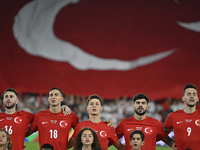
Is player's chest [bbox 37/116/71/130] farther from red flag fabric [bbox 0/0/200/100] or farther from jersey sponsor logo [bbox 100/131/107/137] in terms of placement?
red flag fabric [bbox 0/0/200/100]

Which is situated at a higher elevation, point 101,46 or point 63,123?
point 101,46

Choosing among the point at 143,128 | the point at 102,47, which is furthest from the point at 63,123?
the point at 102,47

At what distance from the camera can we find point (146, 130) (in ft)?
15.1

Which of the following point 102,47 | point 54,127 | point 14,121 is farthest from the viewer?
point 102,47

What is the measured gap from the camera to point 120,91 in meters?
11.5

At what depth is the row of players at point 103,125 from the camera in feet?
15.0

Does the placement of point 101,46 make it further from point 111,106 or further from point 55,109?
point 55,109

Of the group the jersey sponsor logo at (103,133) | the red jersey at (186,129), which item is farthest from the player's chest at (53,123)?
the red jersey at (186,129)

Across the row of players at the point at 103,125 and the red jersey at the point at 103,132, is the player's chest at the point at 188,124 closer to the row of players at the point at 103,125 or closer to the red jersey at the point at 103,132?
the row of players at the point at 103,125

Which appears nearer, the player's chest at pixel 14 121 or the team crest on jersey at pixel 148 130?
the team crest on jersey at pixel 148 130

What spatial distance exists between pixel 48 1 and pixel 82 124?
29.9 feet

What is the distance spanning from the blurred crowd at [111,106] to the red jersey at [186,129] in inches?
238

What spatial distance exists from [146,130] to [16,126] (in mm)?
2135

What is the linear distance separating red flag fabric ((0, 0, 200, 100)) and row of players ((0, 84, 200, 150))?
6.68m
